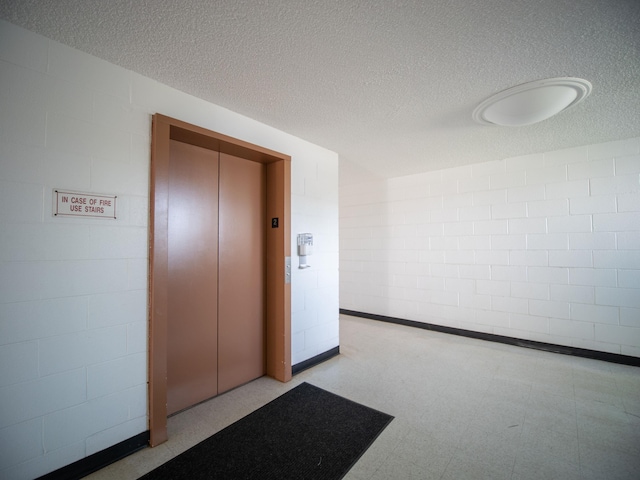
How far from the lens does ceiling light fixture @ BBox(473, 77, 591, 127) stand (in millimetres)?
1953

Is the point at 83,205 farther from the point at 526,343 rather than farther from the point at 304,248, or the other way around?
the point at 526,343

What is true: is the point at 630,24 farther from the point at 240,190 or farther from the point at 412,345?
the point at 412,345

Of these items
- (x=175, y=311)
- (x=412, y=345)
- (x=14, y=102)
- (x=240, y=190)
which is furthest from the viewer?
(x=412, y=345)

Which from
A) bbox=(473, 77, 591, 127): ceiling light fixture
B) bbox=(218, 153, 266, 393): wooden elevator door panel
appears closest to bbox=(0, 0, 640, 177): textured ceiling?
bbox=(473, 77, 591, 127): ceiling light fixture

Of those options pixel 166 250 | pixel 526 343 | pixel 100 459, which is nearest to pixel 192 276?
pixel 166 250

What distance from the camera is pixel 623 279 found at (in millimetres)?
3098

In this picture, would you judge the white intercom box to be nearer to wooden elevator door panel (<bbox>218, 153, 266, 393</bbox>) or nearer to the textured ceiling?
wooden elevator door panel (<bbox>218, 153, 266, 393</bbox>)

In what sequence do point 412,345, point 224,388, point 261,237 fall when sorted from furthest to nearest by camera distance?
point 412,345, point 261,237, point 224,388

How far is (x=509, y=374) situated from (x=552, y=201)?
2.25 metres

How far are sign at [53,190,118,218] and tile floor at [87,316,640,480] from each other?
1.56 m

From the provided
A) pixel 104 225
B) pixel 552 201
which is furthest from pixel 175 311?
pixel 552 201

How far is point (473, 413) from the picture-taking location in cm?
221

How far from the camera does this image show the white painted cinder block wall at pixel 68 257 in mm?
1428

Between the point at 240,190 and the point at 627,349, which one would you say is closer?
the point at 240,190
